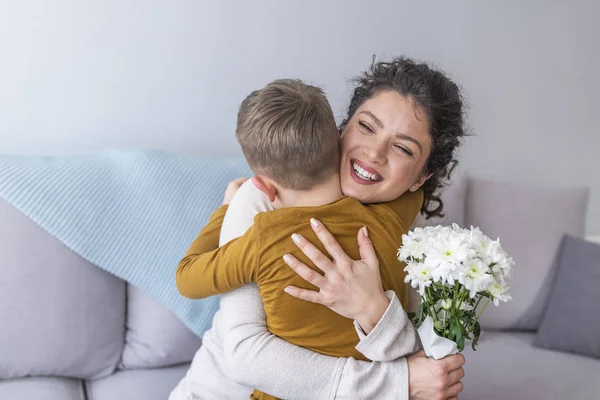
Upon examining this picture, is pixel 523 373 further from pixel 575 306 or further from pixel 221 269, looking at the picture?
pixel 221 269

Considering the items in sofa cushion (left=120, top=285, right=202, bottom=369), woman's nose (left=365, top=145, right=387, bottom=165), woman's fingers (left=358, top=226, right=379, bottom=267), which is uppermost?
woman's nose (left=365, top=145, right=387, bottom=165)

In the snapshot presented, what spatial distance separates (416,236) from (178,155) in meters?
1.03

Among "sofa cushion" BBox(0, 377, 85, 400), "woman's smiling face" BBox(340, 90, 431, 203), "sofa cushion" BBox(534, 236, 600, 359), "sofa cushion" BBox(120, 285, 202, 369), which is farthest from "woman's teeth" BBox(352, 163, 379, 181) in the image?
"sofa cushion" BBox(534, 236, 600, 359)

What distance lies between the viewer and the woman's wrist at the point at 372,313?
1.36 metres

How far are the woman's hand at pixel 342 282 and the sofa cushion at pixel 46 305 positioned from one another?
2.74ft

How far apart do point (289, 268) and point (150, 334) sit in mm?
840

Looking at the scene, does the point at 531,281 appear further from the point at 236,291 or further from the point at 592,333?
the point at 236,291

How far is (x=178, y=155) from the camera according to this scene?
214 centimetres

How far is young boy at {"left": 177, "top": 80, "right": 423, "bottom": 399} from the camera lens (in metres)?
1.32

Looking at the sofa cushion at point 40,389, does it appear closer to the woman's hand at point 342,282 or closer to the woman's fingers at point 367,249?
the woman's hand at point 342,282

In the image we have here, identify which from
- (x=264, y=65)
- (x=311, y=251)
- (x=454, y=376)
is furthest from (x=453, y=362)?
(x=264, y=65)

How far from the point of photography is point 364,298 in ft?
4.45

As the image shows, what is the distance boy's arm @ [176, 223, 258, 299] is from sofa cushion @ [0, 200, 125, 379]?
0.57 metres

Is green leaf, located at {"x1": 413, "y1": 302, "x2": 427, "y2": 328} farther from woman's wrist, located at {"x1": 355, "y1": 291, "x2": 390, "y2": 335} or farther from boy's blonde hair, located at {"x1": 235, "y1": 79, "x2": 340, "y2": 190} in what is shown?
boy's blonde hair, located at {"x1": 235, "y1": 79, "x2": 340, "y2": 190}
